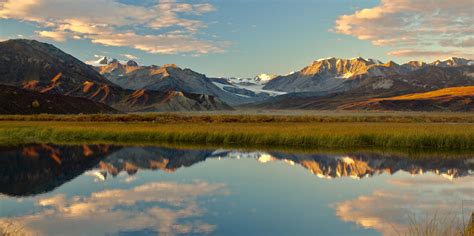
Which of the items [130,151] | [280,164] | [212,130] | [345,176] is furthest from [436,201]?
[212,130]

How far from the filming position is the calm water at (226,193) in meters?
17.8

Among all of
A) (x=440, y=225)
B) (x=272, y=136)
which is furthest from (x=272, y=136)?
(x=440, y=225)

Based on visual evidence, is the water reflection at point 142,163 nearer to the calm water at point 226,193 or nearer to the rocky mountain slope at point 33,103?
the calm water at point 226,193

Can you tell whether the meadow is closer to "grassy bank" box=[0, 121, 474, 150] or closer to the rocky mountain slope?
"grassy bank" box=[0, 121, 474, 150]

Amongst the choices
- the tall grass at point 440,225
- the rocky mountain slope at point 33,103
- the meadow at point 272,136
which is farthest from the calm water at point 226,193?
the rocky mountain slope at point 33,103

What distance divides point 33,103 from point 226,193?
104642 millimetres

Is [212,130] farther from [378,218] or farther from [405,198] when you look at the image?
[378,218]

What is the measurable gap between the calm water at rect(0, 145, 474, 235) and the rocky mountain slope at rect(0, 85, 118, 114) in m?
75.8

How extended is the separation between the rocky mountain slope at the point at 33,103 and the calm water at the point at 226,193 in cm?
7584

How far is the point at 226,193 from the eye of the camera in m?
24.4

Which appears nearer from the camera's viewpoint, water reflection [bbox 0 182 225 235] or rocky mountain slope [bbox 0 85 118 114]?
water reflection [bbox 0 182 225 235]

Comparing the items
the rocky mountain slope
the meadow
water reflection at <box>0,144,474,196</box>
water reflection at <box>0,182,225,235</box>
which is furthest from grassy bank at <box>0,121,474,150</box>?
the rocky mountain slope

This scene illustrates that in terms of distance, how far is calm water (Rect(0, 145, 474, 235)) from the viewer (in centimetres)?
1777

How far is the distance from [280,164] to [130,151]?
14.7 meters
